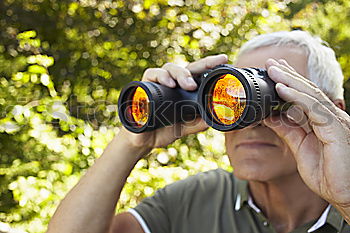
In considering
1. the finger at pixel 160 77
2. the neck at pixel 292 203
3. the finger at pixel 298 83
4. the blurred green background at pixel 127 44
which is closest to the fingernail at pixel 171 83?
the finger at pixel 160 77

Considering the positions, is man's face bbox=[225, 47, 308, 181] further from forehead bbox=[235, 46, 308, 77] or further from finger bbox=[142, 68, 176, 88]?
finger bbox=[142, 68, 176, 88]

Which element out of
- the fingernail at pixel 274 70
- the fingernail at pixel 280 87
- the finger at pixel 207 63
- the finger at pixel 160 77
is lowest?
the finger at pixel 160 77

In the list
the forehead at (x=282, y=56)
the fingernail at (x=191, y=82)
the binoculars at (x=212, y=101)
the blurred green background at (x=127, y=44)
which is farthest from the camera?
the blurred green background at (x=127, y=44)

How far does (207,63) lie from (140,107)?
0.77ft

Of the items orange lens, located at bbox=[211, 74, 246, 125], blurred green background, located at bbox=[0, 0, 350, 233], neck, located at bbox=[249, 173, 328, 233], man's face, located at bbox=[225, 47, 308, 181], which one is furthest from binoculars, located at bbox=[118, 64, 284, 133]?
blurred green background, located at bbox=[0, 0, 350, 233]

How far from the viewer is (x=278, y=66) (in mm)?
1205

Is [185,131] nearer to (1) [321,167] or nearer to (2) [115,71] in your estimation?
(1) [321,167]

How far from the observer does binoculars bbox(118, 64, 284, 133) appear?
3.57 ft

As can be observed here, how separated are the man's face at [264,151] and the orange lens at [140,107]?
1.02 feet

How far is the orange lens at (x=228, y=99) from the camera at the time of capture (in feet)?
3.85

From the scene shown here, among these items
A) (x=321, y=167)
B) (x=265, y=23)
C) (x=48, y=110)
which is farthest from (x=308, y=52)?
(x=265, y=23)

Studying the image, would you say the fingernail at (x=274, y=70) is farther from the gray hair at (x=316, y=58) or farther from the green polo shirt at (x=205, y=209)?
the green polo shirt at (x=205, y=209)

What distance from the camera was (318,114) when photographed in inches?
44.2

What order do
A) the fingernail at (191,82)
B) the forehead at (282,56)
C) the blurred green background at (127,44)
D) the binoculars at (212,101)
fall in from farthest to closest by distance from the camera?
the blurred green background at (127,44) < the forehead at (282,56) < the fingernail at (191,82) < the binoculars at (212,101)
